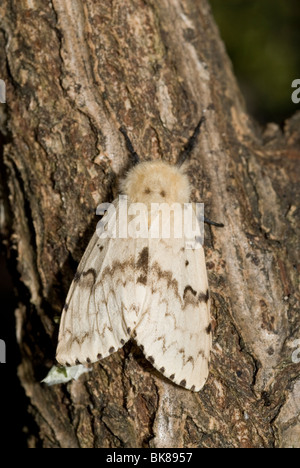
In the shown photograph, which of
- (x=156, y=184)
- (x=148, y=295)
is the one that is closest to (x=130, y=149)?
(x=156, y=184)

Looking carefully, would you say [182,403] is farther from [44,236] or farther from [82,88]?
[82,88]

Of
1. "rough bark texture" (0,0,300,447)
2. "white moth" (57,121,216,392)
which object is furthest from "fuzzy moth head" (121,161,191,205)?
"rough bark texture" (0,0,300,447)

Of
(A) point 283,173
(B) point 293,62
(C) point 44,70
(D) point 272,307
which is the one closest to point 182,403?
(D) point 272,307

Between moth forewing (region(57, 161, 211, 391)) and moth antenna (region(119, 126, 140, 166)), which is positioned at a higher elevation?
moth antenna (region(119, 126, 140, 166))

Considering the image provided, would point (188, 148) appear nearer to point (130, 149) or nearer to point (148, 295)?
point (130, 149)

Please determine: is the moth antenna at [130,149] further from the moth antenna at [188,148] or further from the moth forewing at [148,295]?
the moth antenna at [188,148]

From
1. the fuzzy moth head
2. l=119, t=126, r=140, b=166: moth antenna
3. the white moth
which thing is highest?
l=119, t=126, r=140, b=166: moth antenna

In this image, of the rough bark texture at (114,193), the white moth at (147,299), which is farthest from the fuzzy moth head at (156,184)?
the rough bark texture at (114,193)

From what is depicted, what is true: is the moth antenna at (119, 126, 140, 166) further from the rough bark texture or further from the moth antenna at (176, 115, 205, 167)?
the moth antenna at (176, 115, 205, 167)
